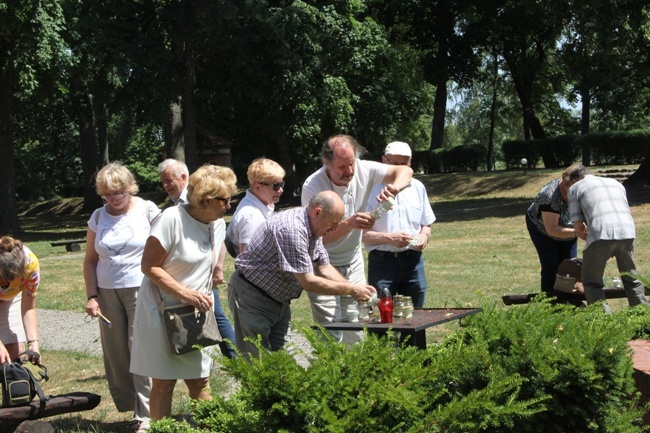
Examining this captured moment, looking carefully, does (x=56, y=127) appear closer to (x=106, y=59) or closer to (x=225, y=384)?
(x=106, y=59)

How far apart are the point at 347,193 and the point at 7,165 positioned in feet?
91.7

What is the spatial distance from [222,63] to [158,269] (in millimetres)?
28416

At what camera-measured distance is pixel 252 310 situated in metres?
5.48

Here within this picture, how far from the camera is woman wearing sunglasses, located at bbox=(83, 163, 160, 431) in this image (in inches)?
247

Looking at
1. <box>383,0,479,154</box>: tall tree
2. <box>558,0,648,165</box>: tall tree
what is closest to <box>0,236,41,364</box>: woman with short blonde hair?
<box>558,0,648,165</box>: tall tree

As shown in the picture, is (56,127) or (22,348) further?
(56,127)

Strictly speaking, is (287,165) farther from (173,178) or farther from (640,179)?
(173,178)

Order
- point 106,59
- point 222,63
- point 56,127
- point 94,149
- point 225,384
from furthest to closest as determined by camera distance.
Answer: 1. point 56,127
2. point 94,149
3. point 222,63
4. point 106,59
5. point 225,384

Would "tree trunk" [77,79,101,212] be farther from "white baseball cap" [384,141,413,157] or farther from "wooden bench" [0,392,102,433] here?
"wooden bench" [0,392,102,433]

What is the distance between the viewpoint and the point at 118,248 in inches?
249

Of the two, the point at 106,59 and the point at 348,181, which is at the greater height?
the point at 106,59

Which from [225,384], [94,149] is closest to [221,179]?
[225,384]

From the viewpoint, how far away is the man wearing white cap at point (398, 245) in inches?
268

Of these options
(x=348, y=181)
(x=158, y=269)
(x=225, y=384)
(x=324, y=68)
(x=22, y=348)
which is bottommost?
(x=225, y=384)
